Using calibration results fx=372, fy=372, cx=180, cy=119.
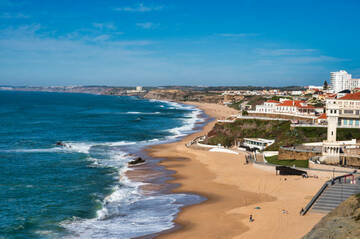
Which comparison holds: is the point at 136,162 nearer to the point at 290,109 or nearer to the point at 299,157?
the point at 299,157

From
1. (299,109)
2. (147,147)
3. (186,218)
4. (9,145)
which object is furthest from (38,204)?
(299,109)

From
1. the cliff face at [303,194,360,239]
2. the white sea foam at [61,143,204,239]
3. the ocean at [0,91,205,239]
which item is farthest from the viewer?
the ocean at [0,91,205,239]

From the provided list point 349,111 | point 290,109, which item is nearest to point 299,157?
point 349,111

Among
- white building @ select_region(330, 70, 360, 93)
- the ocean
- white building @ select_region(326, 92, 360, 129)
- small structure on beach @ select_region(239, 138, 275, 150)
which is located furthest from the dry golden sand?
white building @ select_region(330, 70, 360, 93)

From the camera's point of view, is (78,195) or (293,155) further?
(293,155)

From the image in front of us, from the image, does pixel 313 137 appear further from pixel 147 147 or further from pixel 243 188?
pixel 147 147

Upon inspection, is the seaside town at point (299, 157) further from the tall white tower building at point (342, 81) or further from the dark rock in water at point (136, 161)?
the tall white tower building at point (342, 81)

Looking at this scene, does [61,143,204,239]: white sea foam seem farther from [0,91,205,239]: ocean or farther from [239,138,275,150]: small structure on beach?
[239,138,275,150]: small structure on beach
